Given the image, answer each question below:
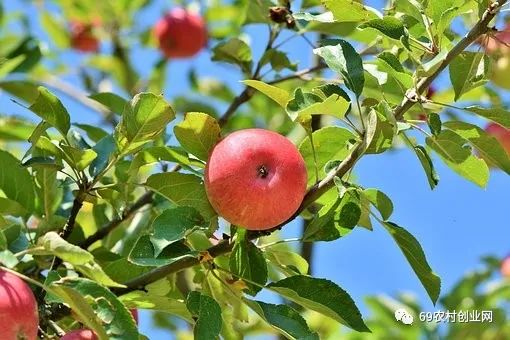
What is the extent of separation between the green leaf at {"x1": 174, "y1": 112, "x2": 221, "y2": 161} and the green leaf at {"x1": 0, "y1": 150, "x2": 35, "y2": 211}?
0.35 metres

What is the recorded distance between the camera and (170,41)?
3.78m

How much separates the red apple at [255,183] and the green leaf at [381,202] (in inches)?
4.5

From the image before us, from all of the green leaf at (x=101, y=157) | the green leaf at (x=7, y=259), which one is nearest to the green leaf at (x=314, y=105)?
the green leaf at (x=101, y=157)

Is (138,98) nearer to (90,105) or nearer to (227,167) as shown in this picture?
(227,167)

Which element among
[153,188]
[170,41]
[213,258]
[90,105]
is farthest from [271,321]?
[170,41]

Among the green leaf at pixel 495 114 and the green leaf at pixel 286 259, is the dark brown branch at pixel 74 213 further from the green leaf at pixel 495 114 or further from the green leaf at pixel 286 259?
the green leaf at pixel 495 114

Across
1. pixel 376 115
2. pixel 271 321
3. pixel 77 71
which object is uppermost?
pixel 376 115

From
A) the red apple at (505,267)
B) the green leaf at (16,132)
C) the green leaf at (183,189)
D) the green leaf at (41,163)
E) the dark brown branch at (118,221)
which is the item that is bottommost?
the red apple at (505,267)

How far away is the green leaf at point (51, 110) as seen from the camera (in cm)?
148

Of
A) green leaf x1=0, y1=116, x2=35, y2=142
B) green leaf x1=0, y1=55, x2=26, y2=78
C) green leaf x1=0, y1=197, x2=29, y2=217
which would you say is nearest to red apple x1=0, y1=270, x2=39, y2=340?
green leaf x1=0, y1=197, x2=29, y2=217


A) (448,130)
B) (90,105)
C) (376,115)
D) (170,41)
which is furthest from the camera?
(170,41)

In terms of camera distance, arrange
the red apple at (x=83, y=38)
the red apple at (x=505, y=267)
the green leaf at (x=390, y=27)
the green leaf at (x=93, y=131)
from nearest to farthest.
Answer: the green leaf at (x=390, y=27) < the green leaf at (x=93, y=131) < the red apple at (x=505, y=267) < the red apple at (x=83, y=38)

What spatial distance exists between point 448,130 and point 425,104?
0.09m

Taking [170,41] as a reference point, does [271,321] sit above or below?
above
